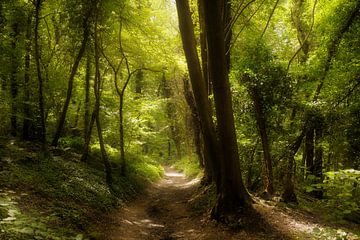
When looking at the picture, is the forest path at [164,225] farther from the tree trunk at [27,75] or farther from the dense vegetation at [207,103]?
the tree trunk at [27,75]

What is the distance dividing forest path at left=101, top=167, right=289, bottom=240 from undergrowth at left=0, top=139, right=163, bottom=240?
21.3 inches

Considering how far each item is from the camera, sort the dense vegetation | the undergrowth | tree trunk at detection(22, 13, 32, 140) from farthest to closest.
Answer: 1. tree trunk at detection(22, 13, 32, 140)
2. the dense vegetation
3. the undergrowth

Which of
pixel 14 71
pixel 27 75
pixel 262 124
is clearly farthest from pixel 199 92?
pixel 14 71

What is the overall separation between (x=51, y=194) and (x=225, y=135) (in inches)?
191

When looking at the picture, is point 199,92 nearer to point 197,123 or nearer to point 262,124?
point 262,124

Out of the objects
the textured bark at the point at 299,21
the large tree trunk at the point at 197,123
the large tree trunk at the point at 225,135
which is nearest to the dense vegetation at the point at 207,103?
the large tree trunk at the point at 225,135

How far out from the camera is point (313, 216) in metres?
9.05

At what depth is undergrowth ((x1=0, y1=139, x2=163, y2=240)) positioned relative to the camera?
5711 mm

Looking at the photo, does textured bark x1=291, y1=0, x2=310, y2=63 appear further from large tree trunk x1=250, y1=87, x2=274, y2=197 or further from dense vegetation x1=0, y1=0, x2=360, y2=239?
large tree trunk x1=250, y1=87, x2=274, y2=197

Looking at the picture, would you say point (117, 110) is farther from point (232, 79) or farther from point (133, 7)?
point (232, 79)

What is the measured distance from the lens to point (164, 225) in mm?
9141

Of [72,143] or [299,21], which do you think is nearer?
[72,143]

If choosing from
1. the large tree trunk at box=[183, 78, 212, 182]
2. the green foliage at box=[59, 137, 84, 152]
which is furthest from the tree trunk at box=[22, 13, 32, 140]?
the large tree trunk at box=[183, 78, 212, 182]

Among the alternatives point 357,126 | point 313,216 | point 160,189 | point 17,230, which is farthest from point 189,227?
point 160,189
